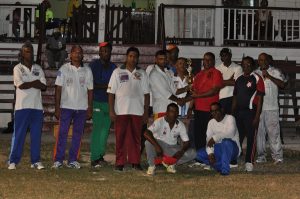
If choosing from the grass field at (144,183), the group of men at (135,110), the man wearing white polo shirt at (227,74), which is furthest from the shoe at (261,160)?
the man wearing white polo shirt at (227,74)

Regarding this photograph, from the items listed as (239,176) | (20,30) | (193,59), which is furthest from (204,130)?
(20,30)

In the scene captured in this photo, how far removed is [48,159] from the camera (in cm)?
1271

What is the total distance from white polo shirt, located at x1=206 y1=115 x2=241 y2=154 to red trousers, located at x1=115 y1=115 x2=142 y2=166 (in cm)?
102

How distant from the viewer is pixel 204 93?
1201cm

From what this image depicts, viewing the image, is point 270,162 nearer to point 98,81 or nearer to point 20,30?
point 98,81

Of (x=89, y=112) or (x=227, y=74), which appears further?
(x=227, y=74)

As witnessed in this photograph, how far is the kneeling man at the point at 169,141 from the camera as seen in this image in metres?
11.2

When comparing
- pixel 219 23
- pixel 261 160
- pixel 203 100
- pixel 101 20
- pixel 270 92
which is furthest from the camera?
pixel 219 23

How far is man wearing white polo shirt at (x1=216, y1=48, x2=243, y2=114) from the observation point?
12.8 metres

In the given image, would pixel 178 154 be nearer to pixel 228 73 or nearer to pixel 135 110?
pixel 135 110

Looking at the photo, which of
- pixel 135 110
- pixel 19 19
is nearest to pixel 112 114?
pixel 135 110

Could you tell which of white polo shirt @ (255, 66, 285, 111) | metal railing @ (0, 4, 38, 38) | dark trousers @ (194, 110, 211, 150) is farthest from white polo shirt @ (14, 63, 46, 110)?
metal railing @ (0, 4, 38, 38)

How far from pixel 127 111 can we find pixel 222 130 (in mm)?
1390

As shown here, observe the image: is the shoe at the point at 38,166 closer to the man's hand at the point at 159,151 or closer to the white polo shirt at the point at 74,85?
the white polo shirt at the point at 74,85
